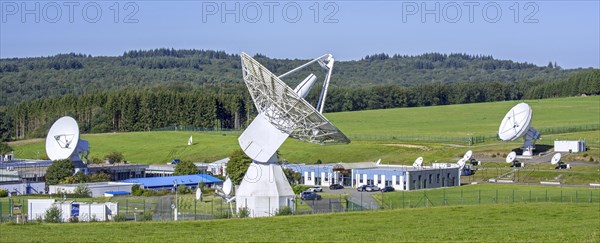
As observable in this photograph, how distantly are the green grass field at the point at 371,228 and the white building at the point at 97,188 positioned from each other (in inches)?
1188

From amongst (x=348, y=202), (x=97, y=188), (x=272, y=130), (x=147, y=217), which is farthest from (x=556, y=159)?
(x=147, y=217)

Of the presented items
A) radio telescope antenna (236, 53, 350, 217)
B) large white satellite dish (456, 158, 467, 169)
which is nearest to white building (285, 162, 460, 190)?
large white satellite dish (456, 158, 467, 169)

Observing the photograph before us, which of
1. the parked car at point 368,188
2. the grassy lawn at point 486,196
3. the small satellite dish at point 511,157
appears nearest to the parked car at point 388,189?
the parked car at point 368,188

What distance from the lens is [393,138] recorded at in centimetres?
13112

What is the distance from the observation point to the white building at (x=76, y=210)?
2179 inches

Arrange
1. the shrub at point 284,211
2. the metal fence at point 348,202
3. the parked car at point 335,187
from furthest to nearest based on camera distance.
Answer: the parked car at point 335,187, the metal fence at point 348,202, the shrub at point 284,211

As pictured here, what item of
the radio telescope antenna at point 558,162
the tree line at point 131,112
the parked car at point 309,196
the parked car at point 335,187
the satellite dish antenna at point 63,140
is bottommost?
the parked car at point 335,187

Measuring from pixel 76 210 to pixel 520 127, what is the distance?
54.2 m

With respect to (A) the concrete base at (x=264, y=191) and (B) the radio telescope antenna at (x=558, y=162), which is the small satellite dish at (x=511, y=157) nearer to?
(B) the radio telescope antenna at (x=558, y=162)

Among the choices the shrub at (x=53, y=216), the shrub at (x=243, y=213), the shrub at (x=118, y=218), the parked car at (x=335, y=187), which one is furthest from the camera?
the parked car at (x=335, y=187)

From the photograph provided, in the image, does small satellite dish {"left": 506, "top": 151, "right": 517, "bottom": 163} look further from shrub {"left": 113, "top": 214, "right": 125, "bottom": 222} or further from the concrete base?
shrub {"left": 113, "top": 214, "right": 125, "bottom": 222}

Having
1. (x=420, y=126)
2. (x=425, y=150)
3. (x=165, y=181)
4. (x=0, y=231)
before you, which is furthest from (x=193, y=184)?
(x=420, y=126)

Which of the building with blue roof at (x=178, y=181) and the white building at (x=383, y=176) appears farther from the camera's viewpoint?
the building with blue roof at (x=178, y=181)

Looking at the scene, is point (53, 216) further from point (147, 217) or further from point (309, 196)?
point (309, 196)
